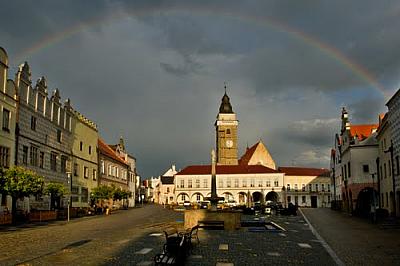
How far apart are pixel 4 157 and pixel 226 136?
4044 inches

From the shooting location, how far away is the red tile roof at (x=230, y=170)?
122 meters

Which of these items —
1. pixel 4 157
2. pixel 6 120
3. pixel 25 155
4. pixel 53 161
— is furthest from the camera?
pixel 53 161

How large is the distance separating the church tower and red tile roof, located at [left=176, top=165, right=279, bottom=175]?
990cm

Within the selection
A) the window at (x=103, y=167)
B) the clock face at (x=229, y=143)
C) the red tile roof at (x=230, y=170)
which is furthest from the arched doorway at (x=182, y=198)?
the window at (x=103, y=167)

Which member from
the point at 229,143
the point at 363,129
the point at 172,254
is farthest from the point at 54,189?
the point at 229,143

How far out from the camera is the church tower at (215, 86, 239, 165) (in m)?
137

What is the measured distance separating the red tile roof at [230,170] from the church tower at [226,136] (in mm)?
9897

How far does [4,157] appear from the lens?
37.6 meters

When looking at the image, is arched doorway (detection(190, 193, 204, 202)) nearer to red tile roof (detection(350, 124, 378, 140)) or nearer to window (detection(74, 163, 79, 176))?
red tile roof (detection(350, 124, 378, 140))

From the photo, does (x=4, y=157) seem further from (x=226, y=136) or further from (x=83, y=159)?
(x=226, y=136)

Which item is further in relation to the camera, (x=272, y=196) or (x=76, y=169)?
(x=272, y=196)

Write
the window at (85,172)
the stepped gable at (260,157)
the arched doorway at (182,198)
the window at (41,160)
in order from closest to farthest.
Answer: the window at (41,160) → the window at (85,172) → the arched doorway at (182,198) → the stepped gable at (260,157)

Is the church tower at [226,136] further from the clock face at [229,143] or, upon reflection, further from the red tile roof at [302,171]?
the red tile roof at [302,171]

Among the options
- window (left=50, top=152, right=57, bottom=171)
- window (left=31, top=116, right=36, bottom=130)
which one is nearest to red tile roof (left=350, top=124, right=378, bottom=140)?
window (left=50, top=152, right=57, bottom=171)
